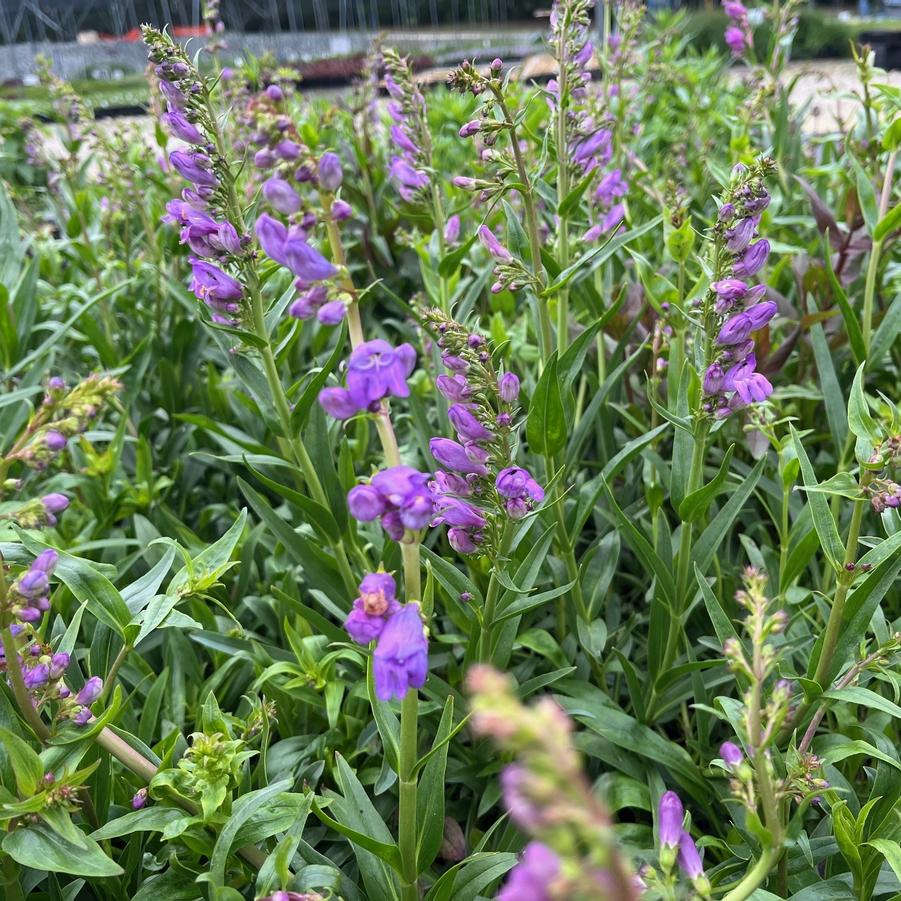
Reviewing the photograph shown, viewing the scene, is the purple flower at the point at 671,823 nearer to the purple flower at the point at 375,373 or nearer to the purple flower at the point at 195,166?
the purple flower at the point at 375,373

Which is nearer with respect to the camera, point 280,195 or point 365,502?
point 365,502

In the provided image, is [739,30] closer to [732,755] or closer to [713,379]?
[713,379]

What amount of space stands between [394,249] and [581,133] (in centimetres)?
247

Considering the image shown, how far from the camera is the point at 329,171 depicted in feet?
5.82

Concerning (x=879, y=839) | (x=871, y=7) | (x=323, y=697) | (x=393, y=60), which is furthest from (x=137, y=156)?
(x=871, y=7)

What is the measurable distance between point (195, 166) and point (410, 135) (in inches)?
57.2

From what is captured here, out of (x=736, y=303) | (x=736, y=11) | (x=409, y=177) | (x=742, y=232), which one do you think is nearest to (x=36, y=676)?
(x=736, y=303)

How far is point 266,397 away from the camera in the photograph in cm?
257

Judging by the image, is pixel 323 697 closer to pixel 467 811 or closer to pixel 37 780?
pixel 467 811

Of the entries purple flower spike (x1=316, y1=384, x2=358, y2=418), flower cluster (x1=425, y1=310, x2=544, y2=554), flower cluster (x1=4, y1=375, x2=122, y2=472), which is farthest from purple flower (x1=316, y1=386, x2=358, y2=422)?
flower cluster (x1=4, y1=375, x2=122, y2=472)

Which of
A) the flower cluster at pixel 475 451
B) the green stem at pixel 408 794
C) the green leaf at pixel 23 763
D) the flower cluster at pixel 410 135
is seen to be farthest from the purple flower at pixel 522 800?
the flower cluster at pixel 410 135

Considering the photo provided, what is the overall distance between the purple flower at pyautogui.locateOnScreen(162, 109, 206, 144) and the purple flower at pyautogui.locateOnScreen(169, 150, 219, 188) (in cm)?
8

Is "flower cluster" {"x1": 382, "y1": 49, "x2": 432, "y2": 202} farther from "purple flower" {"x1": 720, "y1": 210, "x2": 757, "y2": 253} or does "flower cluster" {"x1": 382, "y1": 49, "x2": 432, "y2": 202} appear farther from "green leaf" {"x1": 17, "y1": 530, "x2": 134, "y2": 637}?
"green leaf" {"x1": 17, "y1": 530, "x2": 134, "y2": 637}

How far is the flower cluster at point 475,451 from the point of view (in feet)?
5.70
